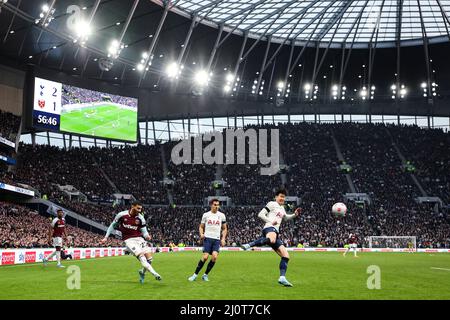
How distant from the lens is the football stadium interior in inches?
2133

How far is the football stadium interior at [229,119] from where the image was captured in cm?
5419

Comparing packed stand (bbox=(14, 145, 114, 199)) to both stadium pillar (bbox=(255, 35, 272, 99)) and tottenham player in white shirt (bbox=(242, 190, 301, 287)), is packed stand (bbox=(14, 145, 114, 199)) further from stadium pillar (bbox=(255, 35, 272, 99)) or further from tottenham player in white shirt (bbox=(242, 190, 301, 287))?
tottenham player in white shirt (bbox=(242, 190, 301, 287))

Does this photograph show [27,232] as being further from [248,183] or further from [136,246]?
[248,183]

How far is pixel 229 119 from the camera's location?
80.3 meters

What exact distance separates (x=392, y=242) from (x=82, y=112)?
39.5 m

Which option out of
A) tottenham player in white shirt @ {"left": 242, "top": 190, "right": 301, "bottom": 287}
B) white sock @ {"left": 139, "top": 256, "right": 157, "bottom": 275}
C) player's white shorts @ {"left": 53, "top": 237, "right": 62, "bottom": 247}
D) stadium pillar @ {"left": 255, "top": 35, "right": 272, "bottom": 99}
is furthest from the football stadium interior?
tottenham player in white shirt @ {"left": 242, "top": 190, "right": 301, "bottom": 287}

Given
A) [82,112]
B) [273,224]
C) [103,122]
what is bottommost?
[273,224]

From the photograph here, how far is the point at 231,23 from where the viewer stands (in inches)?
2534

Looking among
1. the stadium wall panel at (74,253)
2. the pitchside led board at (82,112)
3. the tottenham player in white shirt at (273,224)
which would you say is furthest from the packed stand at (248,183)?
the tottenham player in white shirt at (273,224)

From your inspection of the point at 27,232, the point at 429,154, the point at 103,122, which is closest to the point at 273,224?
the point at 27,232

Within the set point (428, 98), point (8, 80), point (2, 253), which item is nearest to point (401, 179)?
point (428, 98)

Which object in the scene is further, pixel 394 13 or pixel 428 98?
pixel 428 98
